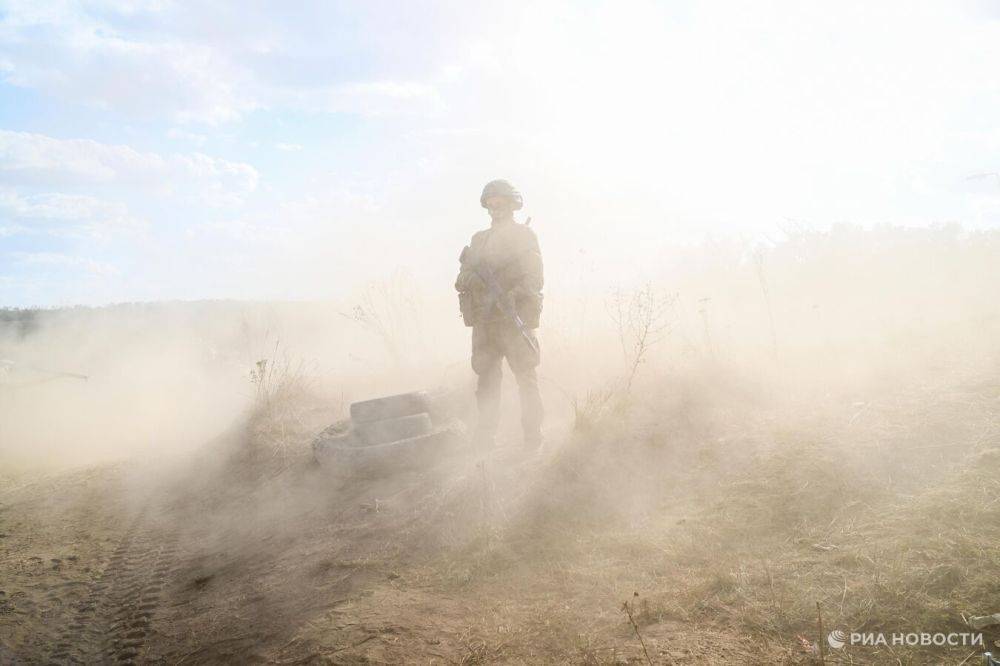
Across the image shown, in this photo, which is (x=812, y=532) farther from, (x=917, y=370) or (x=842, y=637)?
(x=917, y=370)

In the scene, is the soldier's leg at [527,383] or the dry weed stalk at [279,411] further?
the dry weed stalk at [279,411]

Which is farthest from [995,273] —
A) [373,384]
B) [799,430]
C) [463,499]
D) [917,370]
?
[463,499]

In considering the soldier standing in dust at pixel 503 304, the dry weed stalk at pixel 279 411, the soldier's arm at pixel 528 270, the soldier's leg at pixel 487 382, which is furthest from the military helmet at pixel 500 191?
the dry weed stalk at pixel 279 411

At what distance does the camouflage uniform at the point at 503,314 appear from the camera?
5684mm

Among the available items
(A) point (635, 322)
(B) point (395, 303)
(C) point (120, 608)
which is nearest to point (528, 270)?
(A) point (635, 322)

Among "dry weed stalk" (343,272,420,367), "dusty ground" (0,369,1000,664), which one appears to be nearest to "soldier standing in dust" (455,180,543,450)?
"dusty ground" (0,369,1000,664)

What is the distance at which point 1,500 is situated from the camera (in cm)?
677

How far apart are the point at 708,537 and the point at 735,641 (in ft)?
3.85

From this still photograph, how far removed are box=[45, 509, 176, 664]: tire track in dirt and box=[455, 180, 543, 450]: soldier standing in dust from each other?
289 cm

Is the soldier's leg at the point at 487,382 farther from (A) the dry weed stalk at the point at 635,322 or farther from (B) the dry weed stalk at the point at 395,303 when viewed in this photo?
(B) the dry weed stalk at the point at 395,303

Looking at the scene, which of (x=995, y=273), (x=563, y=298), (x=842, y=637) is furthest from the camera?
(x=995, y=273)

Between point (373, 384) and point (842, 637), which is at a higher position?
point (373, 384)

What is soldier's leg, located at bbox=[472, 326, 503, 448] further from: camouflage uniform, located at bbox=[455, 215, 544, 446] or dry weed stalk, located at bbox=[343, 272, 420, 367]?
dry weed stalk, located at bbox=[343, 272, 420, 367]

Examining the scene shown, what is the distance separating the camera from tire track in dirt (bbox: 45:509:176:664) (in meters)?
3.25
